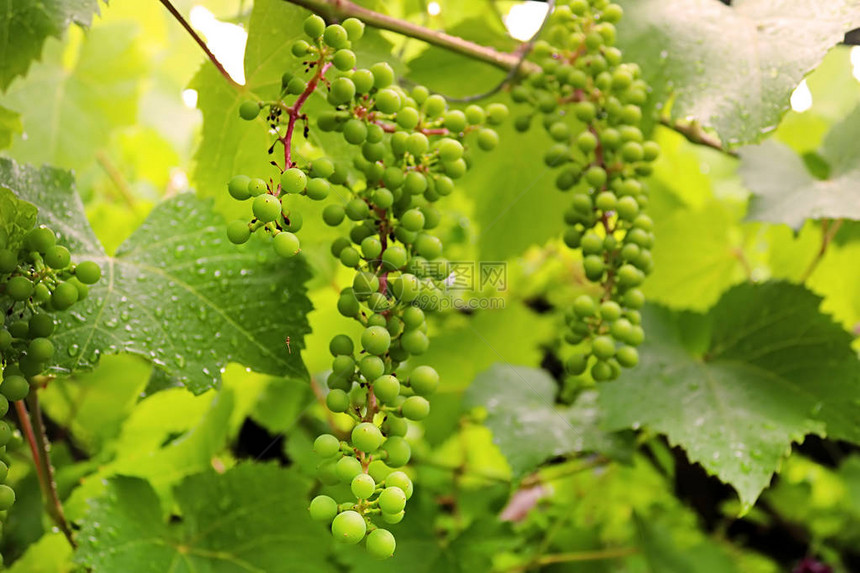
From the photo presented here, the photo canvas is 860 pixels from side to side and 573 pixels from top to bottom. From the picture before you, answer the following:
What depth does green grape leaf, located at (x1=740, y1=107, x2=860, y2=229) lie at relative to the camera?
2.91 feet

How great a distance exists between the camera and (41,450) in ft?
2.42

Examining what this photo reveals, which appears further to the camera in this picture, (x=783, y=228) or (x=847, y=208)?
(x=783, y=228)

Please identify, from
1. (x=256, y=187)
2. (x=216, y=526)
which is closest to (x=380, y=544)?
(x=256, y=187)

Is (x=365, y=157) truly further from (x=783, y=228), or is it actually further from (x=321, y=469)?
(x=783, y=228)

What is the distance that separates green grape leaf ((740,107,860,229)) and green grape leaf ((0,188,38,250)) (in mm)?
854

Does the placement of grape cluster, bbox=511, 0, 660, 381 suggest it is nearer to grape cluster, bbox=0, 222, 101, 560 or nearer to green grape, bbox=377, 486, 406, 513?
green grape, bbox=377, 486, 406, 513

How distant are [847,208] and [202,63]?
83cm

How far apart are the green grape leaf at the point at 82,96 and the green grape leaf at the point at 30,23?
45 cm

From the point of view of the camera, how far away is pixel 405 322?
0.56 meters

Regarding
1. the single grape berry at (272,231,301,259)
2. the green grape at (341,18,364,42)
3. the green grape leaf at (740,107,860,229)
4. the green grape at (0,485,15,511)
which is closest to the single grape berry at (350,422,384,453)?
the single grape berry at (272,231,301,259)

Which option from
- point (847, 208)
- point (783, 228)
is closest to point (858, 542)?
point (783, 228)

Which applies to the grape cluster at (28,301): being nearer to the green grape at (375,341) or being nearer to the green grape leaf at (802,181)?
the green grape at (375,341)

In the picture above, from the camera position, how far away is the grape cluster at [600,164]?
729 mm

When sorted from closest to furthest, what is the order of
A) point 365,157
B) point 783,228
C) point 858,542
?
point 365,157, point 783,228, point 858,542
